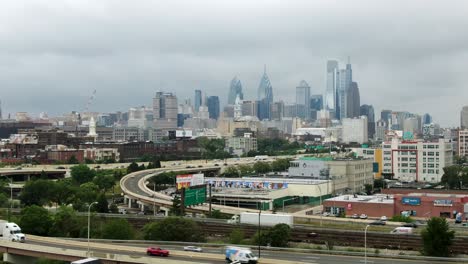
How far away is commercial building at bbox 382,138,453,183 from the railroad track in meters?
41.4

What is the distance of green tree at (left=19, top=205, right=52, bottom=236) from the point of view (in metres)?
33.9

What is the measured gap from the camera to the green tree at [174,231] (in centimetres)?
3192

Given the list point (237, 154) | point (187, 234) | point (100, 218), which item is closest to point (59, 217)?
point (100, 218)

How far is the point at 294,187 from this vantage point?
55.7 m

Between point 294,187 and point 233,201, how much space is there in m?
6.19

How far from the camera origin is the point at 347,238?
108 feet

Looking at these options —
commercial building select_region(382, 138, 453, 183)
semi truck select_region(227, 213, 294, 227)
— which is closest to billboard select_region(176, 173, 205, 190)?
semi truck select_region(227, 213, 294, 227)

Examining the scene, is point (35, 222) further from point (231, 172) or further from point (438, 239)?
point (231, 172)

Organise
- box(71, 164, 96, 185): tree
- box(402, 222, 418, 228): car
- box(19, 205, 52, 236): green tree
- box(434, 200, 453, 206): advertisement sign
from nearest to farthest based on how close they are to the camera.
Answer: box(19, 205, 52, 236): green tree < box(402, 222, 418, 228): car < box(434, 200, 453, 206): advertisement sign < box(71, 164, 96, 185): tree

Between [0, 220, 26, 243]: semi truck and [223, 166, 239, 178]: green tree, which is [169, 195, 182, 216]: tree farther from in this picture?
[223, 166, 239, 178]: green tree

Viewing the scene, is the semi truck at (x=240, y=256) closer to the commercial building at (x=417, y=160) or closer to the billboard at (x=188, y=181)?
the billboard at (x=188, y=181)

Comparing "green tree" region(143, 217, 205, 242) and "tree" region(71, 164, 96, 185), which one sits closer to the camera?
"green tree" region(143, 217, 205, 242)

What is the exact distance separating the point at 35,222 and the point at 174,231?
26.2 feet

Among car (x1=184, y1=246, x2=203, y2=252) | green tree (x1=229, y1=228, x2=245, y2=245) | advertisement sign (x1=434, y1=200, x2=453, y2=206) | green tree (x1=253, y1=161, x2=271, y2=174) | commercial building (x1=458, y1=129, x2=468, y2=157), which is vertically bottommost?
green tree (x1=229, y1=228, x2=245, y2=245)
